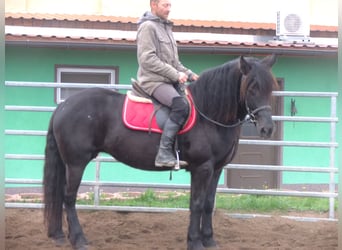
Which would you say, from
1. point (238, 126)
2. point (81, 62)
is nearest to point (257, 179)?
point (81, 62)

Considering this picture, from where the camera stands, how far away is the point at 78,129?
213 inches

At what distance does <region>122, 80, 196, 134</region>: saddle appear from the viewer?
5242mm

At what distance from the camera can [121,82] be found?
31.6 feet

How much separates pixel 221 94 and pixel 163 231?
200 cm

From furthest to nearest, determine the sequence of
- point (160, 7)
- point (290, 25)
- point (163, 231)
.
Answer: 1. point (290, 25)
2. point (163, 231)
3. point (160, 7)

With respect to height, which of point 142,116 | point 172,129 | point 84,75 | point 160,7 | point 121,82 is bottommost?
point 172,129

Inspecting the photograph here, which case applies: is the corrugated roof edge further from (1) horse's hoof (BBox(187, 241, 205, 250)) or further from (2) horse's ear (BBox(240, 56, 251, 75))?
(1) horse's hoof (BBox(187, 241, 205, 250))

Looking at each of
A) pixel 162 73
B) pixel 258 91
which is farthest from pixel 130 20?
pixel 258 91

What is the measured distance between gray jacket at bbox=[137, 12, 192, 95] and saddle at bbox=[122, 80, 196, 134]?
0.13 metres

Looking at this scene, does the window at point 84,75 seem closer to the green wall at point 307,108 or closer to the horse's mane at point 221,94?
the green wall at point 307,108

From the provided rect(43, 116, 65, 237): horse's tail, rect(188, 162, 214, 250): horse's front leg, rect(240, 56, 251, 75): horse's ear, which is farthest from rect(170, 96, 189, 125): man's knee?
rect(43, 116, 65, 237): horse's tail

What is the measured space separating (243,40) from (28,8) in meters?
4.76

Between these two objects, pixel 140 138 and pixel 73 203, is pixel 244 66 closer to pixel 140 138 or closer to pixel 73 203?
pixel 140 138

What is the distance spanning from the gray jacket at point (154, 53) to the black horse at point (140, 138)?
40cm
